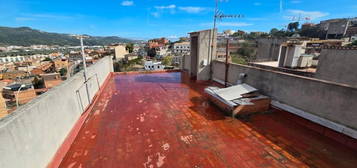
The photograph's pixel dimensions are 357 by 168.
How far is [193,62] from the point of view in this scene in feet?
24.6

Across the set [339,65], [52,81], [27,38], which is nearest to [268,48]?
[339,65]

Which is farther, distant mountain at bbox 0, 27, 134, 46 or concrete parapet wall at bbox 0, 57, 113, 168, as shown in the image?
distant mountain at bbox 0, 27, 134, 46

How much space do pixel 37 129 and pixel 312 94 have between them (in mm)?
4622

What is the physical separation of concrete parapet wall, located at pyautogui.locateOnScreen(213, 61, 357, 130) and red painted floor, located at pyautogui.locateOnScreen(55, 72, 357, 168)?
1.36 feet

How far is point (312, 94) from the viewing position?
115 inches

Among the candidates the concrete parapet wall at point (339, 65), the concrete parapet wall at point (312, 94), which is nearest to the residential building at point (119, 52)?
the concrete parapet wall at point (312, 94)

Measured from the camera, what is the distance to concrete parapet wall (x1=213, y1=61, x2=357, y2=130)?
2.44 m

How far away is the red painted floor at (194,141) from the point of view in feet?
6.93

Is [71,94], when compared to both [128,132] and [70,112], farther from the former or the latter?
[128,132]

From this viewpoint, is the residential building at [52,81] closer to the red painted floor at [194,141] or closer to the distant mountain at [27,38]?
the red painted floor at [194,141]

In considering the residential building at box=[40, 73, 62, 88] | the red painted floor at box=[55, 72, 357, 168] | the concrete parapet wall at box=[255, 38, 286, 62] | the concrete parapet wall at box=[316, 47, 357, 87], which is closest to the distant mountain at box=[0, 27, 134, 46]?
the residential building at box=[40, 73, 62, 88]

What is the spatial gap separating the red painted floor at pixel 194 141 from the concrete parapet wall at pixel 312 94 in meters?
0.41

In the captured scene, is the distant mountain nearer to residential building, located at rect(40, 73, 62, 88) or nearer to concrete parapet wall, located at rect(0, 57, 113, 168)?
residential building, located at rect(40, 73, 62, 88)

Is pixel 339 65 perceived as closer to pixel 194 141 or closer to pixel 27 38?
pixel 194 141
